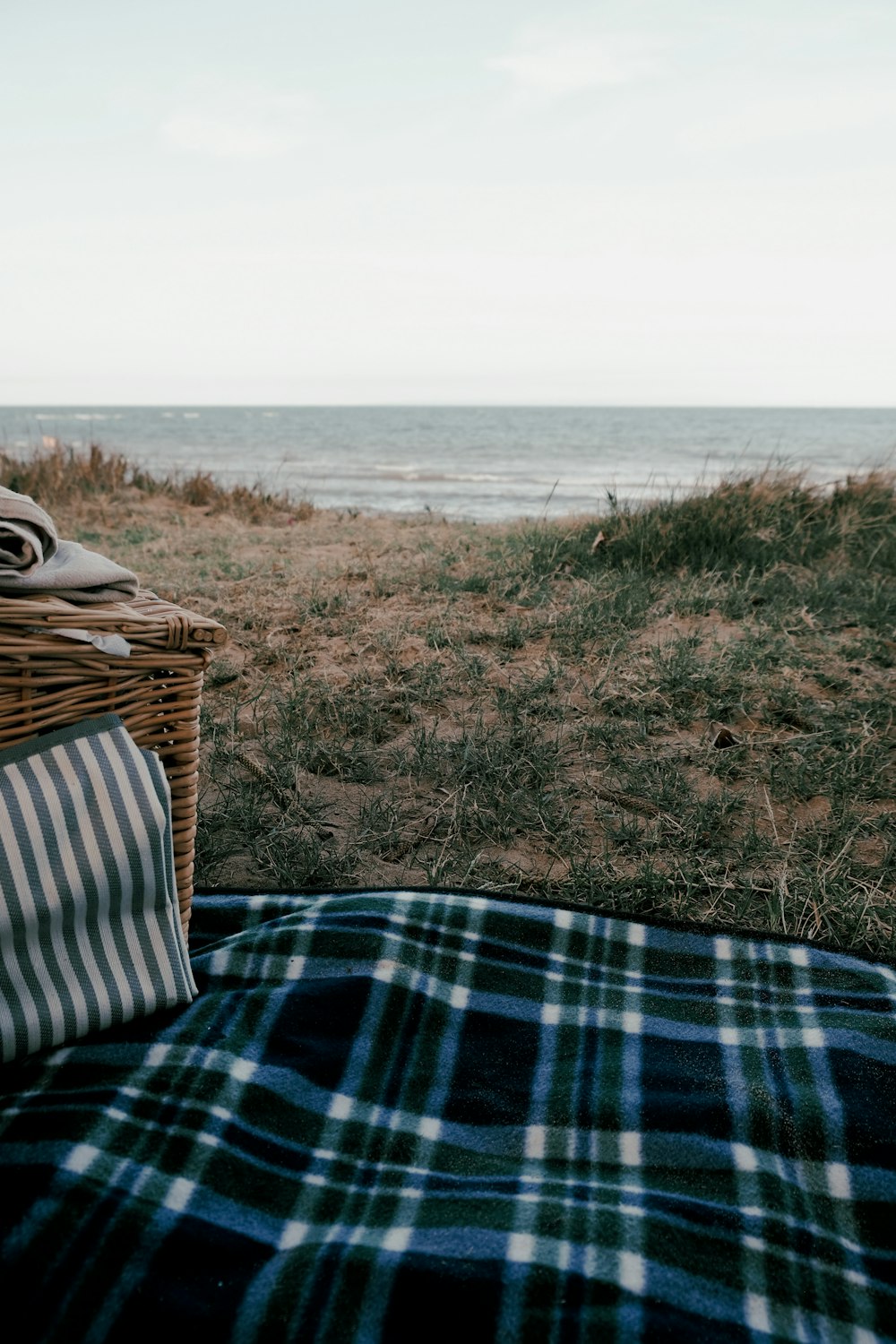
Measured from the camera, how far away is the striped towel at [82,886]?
4.16ft

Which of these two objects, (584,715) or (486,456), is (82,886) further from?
(486,456)

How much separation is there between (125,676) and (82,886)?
1.06ft

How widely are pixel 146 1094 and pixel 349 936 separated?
1.51 ft

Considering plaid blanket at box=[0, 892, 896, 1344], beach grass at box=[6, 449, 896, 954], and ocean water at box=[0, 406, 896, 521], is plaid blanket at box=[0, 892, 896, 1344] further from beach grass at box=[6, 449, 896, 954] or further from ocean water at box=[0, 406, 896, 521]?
ocean water at box=[0, 406, 896, 521]

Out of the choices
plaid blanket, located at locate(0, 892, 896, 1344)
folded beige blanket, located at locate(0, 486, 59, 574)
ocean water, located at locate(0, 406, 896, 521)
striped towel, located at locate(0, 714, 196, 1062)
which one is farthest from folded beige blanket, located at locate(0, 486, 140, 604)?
ocean water, located at locate(0, 406, 896, 521)

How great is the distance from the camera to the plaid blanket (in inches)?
41.4

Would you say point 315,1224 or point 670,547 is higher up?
point 670,547

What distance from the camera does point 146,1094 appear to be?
4.27ft

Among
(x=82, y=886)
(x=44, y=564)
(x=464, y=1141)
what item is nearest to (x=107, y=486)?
(x=44, y=564)

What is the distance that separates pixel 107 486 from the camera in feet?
23.6

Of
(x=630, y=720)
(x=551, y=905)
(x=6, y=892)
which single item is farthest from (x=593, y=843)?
(x=6, y=892)

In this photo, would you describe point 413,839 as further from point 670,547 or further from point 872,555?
point 872,555

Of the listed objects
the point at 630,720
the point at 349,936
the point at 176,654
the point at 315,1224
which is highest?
the point at 176,654

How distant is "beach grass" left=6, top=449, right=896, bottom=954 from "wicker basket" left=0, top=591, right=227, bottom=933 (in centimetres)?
54
